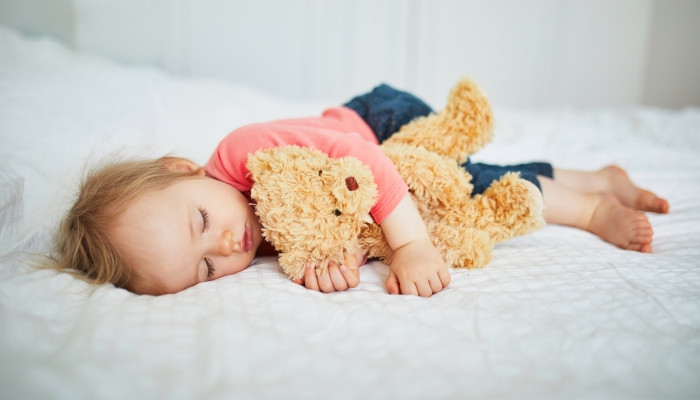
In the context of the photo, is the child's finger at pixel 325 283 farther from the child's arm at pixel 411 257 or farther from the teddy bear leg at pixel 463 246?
the teddy bear leg at pixel 463 246

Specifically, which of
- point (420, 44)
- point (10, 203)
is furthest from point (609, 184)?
point (420, 44)

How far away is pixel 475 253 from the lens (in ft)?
2.67

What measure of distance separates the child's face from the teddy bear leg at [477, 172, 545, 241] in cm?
49

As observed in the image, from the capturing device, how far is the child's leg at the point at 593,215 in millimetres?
978

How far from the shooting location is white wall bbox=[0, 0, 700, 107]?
1.93m

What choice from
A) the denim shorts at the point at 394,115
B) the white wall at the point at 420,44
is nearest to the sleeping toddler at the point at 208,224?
the denim shorts at the point at 394,115

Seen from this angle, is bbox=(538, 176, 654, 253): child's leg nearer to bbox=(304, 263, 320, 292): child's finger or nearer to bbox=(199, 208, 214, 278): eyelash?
bbox=(304, 263, 320, 292): child's finger

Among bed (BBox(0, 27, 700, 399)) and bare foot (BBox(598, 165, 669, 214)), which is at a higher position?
bare foot (BBox(598, 165, 669, 214))

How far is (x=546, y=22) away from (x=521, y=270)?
241 centimetres

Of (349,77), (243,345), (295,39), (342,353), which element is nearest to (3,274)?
(243,345)

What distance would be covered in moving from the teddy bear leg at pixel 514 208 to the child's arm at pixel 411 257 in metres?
0.16

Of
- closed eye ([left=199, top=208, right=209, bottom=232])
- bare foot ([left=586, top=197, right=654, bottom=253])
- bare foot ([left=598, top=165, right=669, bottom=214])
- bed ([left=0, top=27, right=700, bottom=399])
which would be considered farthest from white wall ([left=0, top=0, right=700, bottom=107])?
bare foot ([left=586, top=197, right=654, bottom=253])

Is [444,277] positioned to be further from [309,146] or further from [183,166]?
[183,166]

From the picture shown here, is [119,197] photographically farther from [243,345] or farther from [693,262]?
[693,262]
